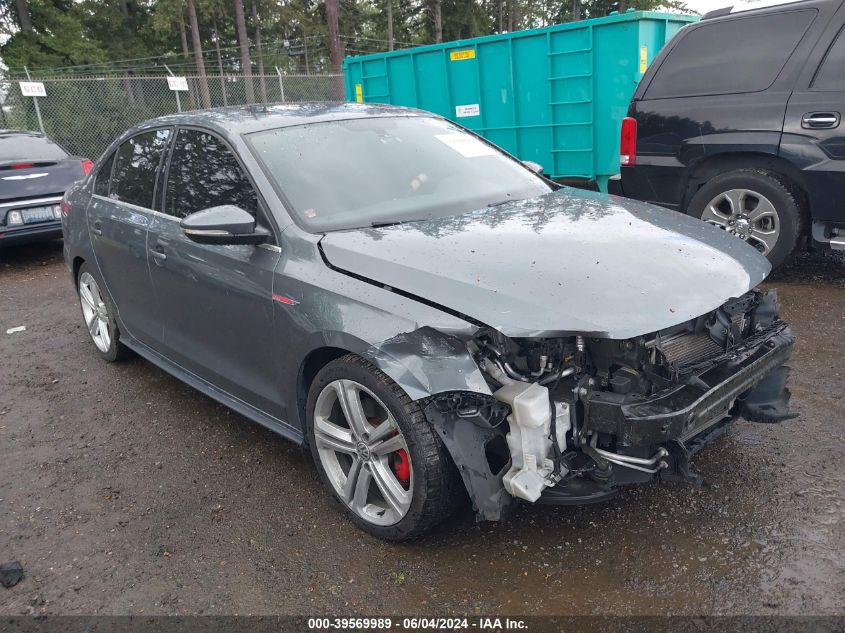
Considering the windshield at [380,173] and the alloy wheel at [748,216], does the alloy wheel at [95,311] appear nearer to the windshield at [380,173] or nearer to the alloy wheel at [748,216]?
the windshield at [380,173]

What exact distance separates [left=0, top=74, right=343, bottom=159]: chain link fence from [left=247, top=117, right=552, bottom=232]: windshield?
10831 mm

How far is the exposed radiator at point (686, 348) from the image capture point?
98.6 inches

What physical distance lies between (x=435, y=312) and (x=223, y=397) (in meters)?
1.60

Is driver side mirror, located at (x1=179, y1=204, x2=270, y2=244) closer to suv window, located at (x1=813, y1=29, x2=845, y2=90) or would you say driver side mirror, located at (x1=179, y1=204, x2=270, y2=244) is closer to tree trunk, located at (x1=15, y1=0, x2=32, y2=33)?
suv window, located at (x1=813, y1=29, x2=845, y2=90)

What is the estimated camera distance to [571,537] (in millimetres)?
2762

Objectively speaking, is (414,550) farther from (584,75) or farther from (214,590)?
(584,75)

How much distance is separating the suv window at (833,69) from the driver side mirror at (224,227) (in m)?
4.36

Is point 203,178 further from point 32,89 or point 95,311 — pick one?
point 32,89

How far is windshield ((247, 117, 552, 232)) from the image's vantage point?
314cm

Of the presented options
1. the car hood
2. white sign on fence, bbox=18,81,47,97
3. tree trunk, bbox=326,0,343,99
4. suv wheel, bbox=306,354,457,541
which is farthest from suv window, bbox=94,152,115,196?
tree trunk, bbox=326,0,343,99

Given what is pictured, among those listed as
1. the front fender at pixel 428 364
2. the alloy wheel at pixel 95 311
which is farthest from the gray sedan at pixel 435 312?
the alloy wheel at pixel 95 311

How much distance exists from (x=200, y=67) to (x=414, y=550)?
31.4 metres

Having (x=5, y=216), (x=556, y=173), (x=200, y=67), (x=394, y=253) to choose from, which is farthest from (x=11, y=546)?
(x=200, y=67)

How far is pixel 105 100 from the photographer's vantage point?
17.4 m
